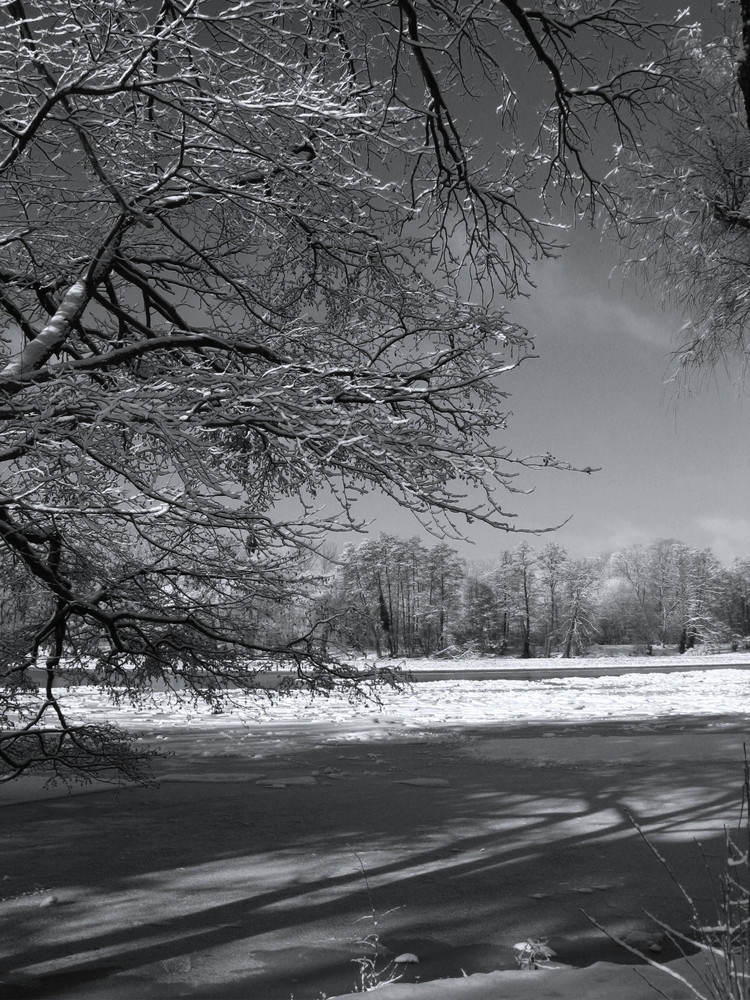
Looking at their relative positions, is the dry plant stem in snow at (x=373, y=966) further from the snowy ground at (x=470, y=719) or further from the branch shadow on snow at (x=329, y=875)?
the snowy ground at (x=470, y=719)

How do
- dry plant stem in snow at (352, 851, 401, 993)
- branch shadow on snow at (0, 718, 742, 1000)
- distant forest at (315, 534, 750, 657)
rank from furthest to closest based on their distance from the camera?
distant forest at (315, 534, 750, 657) < branch shadow on snow at (0, 718, 742, 1000) < dry plant stem in snow at (352, 851, 401, 993)

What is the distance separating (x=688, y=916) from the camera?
163 inches

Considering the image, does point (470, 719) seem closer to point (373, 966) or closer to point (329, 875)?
point (329, 875)

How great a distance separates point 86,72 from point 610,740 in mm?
9979

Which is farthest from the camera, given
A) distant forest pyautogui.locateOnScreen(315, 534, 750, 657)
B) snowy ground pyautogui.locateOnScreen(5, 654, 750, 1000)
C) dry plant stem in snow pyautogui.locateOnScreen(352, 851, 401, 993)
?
distant forest pyautogui.locateOnScreen(315, 534, 750, 657)

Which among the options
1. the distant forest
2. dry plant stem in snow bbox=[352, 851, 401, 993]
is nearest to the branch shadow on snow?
dry plant stem in snow bbox=[352, 851, 401, 993]

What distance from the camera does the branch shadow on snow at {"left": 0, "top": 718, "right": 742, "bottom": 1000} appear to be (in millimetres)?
3602

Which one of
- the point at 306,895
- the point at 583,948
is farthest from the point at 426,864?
the point at 583,948

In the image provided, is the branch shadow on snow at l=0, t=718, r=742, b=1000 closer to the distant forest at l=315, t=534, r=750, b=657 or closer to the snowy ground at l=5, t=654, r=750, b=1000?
the snowy ground at l=5, t=654, r=750, b=1000

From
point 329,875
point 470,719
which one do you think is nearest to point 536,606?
point 470,719

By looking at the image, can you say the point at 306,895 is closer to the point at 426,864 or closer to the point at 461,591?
the point at 426,864

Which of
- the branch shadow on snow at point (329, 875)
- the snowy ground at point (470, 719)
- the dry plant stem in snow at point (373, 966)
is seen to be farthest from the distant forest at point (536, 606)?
the dry plant stem in snow at point (373, 966)

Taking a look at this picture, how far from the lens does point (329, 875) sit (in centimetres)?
485

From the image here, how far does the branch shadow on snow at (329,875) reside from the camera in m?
3.60
